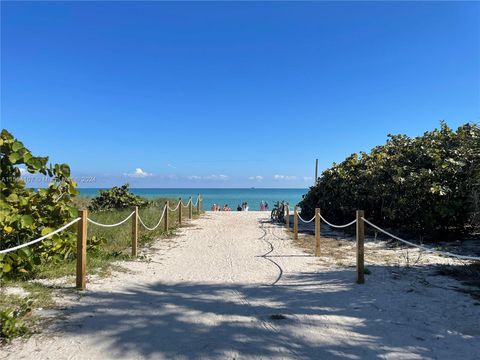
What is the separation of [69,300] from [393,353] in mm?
3918

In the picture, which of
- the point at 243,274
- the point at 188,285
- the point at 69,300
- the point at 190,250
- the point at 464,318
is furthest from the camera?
the point at 190,250

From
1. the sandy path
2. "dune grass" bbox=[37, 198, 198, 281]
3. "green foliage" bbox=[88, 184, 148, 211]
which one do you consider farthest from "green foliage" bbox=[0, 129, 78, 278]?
"green foliage" bbox=[88, 184, 148, 211]

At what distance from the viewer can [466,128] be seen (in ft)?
40.1

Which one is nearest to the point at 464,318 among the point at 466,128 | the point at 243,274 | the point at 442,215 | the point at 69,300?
the point at 243,274

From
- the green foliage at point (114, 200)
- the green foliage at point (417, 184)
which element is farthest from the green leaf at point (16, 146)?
the green foliage at point (114, 200)

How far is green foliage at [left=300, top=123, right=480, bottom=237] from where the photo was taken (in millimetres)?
10406

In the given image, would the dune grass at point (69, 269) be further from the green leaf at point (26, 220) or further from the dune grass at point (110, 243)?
the green leaf at point (26, 220)

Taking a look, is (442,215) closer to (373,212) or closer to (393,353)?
(373,212)

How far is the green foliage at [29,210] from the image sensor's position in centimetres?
576

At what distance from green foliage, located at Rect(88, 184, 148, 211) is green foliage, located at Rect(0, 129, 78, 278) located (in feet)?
39.9

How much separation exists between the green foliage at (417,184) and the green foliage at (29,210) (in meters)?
7.63

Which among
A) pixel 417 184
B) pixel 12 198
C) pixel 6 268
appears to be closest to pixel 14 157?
pixel 12 198

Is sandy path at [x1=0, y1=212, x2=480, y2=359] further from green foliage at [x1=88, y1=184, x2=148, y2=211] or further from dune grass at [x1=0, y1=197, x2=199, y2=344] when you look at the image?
green foliage at [x1=88, y1=184, x2=148, y2=211]

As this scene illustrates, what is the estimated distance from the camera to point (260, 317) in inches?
187
